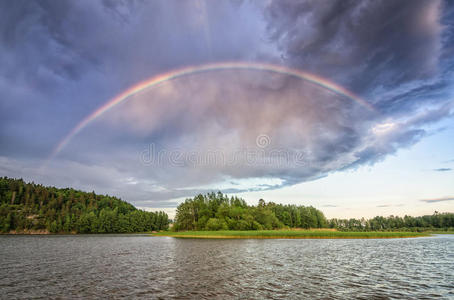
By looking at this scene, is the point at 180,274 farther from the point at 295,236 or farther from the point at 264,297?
the point at 295,236

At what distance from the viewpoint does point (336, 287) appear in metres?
23.6

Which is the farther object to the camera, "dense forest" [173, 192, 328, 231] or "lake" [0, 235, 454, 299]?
"dense forest" [173, 192, 328, 231]

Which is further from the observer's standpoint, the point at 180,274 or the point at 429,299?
the point at 180,274

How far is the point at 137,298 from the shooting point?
67.1ft

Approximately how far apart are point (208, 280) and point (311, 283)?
1123cm

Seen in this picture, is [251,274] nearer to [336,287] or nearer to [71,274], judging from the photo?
[336,287]

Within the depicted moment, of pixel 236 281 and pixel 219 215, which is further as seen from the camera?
pixel 219 215

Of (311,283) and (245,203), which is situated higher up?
(245,203)

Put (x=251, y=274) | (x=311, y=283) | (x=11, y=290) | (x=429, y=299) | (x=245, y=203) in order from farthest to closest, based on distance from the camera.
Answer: (x=245, y=203) → (x=251, y=274) → (x=311, y=283) → (x=11, y=290) → (x=429, y=299)

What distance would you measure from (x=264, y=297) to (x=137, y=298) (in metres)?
10.8

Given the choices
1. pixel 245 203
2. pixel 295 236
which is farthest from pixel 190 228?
pixel 295 236

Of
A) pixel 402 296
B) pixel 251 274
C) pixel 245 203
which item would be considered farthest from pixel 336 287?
pixel 245 203

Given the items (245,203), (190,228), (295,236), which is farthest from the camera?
(245,203)

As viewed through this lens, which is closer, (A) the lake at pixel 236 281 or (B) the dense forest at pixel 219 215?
(A) the lake at pixel 236 281
